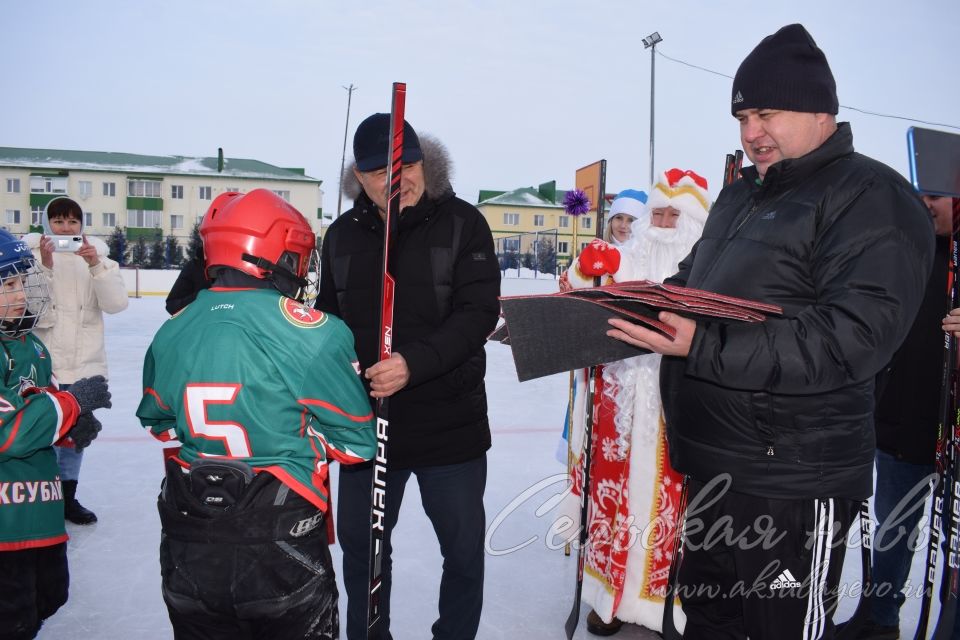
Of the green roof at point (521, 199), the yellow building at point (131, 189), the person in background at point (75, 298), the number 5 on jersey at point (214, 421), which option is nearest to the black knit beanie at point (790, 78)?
the number 5 on jersey at point (214, 421)

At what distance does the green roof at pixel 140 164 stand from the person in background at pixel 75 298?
1541 inches

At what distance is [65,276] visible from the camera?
144 inches

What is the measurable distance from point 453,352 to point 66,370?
101 inches

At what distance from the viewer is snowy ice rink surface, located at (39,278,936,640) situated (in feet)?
8.44

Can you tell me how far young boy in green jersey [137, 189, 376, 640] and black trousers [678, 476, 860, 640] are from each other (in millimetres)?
851

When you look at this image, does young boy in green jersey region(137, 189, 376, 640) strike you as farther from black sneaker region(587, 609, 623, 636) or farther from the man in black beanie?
black sneaker region(587, 609, 623, 636)

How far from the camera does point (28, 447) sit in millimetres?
1689

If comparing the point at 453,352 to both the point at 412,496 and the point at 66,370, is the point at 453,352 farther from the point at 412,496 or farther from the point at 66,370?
the point at 66,370

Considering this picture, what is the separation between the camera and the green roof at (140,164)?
4028 centimetres

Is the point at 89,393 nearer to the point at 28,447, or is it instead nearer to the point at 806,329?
the point at 28,447

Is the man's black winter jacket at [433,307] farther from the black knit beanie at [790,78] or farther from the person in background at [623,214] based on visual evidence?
the person in background at [623,214]

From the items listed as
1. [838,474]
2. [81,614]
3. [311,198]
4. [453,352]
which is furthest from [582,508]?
[311,198]

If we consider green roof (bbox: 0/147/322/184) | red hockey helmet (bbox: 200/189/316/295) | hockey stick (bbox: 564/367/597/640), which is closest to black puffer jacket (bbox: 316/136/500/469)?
red hockey helmet (bbox: 200/189/316/295)

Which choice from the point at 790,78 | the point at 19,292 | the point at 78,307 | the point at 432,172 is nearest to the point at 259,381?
the point at 19,292
